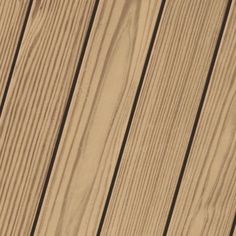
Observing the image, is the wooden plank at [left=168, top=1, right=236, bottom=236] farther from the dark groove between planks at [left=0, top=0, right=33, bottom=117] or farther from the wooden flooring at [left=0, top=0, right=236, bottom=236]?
the dark groove between planks at [left=0, top=0, right=33, bottom=117]

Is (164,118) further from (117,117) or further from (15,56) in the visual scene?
(15,56)

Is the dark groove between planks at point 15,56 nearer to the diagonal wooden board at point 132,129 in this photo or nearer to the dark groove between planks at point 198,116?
the diagonal wooden board at point 132,129

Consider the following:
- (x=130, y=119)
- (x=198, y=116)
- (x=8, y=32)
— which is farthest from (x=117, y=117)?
(x=8, y=32)

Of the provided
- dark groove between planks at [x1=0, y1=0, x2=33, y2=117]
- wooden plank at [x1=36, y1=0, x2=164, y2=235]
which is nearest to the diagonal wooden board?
wooden plank at [x1=36, y1=0, x2=164, y2=235]

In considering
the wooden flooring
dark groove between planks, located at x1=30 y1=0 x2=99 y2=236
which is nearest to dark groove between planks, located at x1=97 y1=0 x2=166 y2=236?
the wooden flooring

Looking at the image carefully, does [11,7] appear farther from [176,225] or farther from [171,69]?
[176,225]
